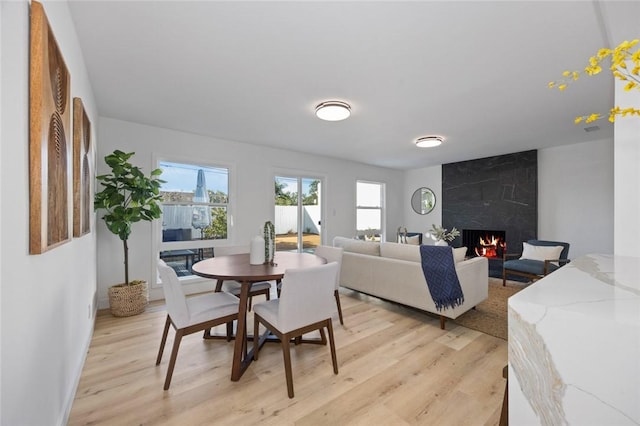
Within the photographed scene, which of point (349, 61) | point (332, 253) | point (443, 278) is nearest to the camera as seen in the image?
point (349, 61)

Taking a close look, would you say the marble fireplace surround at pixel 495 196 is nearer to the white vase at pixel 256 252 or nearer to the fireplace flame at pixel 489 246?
the fireplace flame at pixel 489 246

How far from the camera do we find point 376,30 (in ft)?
5.88

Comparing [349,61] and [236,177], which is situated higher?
[349,61]

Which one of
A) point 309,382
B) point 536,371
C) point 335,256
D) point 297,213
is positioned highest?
point 297,213

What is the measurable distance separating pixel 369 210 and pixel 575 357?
20.1ft

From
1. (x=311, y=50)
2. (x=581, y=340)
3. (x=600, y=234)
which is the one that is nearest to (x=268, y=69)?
(x=311, y=50)

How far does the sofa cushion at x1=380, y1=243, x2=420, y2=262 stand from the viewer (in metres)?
3.09

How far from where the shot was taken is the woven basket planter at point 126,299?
10.0 feet

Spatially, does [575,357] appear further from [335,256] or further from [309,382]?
[335,256]

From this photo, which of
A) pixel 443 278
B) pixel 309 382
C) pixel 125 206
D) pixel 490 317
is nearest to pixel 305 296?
pixel 309 382

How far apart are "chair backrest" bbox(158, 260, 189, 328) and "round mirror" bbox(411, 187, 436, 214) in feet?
20.2

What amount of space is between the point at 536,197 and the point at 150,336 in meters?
6.33

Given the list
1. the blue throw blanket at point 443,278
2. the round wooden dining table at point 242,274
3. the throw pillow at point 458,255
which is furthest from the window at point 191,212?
the throw pillow at point 458,255

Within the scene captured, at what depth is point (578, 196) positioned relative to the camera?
15.2 ft
